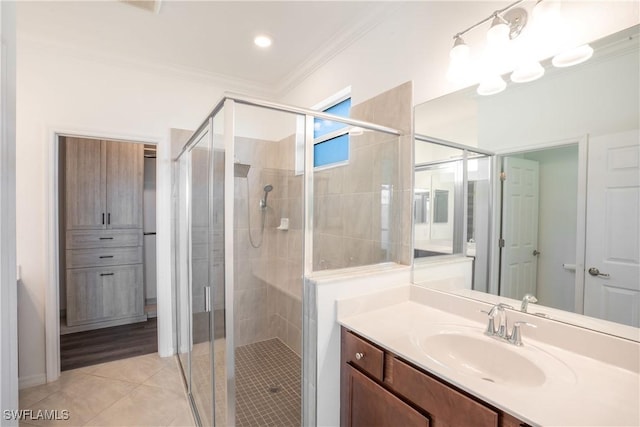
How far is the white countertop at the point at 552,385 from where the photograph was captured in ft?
2.52

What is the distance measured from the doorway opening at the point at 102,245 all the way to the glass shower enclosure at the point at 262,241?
150 cm

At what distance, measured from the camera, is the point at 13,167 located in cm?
114

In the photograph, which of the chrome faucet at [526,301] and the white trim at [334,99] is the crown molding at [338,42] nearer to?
the white trim at [334,99]

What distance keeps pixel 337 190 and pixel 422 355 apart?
1126 millimetres

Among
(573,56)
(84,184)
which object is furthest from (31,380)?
(573,56)

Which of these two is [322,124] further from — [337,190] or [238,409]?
[238,409]

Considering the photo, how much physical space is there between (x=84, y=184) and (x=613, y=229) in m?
4.34

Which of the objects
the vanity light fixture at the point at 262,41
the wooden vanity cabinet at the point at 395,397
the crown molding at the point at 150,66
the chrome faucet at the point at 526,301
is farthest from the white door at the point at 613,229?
the crown molding at the point at 150,66

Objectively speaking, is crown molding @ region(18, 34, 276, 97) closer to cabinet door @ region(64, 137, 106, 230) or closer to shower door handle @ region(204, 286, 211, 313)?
cabinet door @ region(64, 137, 106, 230)

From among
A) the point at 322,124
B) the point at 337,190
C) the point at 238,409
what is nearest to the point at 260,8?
the point at 322,124

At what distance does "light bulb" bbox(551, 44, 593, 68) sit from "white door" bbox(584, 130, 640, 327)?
1.05 ft

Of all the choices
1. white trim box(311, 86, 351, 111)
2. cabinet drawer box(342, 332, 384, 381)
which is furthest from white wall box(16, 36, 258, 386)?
cabinet drawer box(342, 332, 384, 381)

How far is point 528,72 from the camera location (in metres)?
1.25

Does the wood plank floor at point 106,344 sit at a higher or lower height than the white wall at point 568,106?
lower
